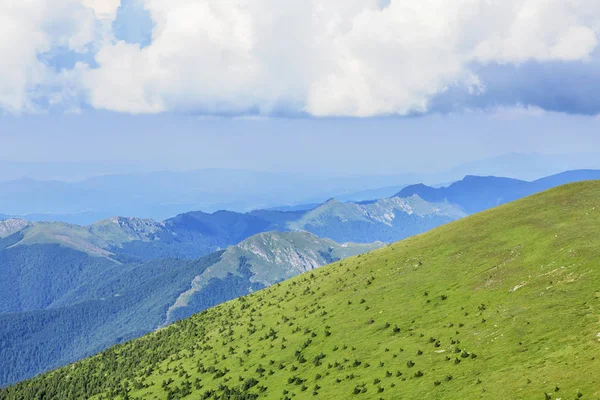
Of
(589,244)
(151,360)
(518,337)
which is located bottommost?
(151,360)

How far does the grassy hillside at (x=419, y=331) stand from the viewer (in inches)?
2245

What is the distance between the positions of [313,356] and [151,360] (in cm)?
5364

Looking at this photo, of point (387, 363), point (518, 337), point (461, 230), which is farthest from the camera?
point (461, 230)

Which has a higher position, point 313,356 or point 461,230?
point 461,230

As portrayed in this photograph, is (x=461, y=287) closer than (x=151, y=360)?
Yes

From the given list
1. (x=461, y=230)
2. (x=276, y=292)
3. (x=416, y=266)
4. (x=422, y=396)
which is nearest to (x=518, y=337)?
(x=422, y=396)

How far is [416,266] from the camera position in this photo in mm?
104938

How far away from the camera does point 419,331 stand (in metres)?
75.4

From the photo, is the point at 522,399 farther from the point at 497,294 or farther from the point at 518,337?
the point at 497,294

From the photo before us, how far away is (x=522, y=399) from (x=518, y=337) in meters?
14.8

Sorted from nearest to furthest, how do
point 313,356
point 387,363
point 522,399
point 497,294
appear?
point 522,399, point 387,363, point 497,294, point 313,356

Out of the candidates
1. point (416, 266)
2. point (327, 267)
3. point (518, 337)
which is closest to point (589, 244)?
point (518, 337)

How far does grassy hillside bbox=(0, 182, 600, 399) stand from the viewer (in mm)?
57031

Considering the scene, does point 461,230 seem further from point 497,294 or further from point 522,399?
point 522,399
